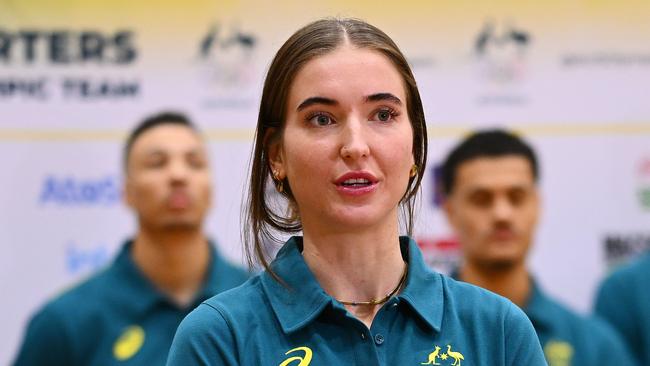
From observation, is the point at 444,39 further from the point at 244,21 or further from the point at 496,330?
the point at 496,330

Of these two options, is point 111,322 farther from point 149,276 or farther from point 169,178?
point 169,178

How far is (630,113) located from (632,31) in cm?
34

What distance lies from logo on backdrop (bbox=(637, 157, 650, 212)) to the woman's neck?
333 cm

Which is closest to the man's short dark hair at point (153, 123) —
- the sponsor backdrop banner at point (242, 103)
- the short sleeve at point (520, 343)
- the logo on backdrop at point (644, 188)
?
the sponsor backdrop banner at point (242, 103)

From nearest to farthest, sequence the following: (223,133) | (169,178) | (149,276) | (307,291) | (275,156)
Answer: (307,291) → (275,156) → (169,178) → (149,276) → (223,133)

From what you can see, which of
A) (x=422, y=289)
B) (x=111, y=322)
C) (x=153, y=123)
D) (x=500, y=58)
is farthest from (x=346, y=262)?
(x=500, y=58)

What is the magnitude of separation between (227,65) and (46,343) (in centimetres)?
135

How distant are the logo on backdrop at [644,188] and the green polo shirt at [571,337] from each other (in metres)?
0.61

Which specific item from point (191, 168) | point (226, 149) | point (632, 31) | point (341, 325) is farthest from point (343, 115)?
point (632, 31)

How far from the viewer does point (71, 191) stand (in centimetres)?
523

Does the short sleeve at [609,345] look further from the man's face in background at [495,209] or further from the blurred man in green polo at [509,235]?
the man's face in background at [495,209]

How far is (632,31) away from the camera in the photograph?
5.29 m

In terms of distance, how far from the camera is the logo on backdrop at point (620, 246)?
5.29m

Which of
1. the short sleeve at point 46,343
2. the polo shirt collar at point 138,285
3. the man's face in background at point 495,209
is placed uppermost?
the man's face in background at point 495,209
